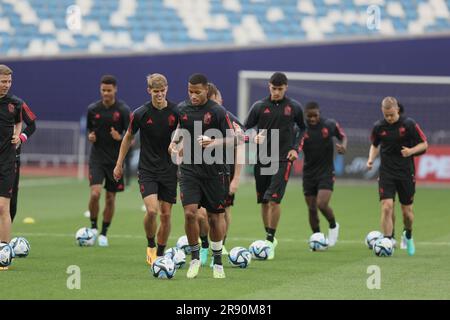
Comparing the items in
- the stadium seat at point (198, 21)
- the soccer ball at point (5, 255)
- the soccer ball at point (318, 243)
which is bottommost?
the soccer ball at point (5, 255)

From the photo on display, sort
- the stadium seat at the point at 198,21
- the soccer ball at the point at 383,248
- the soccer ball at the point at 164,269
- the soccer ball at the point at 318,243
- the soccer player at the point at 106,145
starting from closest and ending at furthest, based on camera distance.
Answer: the soccer ball at the point at 164,269 < the soccer ball at the point at 383,248 < the soccer ball at the point at 318,243 < the soccer player at the point at 106,145 < the stadium seat at the point at 198,21

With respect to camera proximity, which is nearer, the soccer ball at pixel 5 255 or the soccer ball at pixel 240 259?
the soccer ball at pixel 5 255

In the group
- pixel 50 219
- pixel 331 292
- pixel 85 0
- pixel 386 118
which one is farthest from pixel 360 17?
pixel 331 292

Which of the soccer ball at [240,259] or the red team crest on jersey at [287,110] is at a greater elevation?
the red team crest on jersey at [287,110]

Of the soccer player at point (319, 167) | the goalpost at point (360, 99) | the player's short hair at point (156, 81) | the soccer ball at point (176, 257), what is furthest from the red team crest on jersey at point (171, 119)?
the goalpost at point (360, 99)

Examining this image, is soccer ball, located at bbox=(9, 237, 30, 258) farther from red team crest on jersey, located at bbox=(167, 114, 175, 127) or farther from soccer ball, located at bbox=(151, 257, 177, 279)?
soccer ball, located at bbox=(151, 257, 177, 279)

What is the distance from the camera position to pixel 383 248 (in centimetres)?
1407

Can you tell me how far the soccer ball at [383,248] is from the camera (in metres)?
14.1

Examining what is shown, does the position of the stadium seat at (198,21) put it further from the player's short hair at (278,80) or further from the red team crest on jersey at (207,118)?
the red team crest on jersey at (207,118)

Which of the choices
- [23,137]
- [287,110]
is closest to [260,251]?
[287,110]

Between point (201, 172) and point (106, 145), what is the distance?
4.43m

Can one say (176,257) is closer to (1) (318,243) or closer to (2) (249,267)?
(2) (249,267)

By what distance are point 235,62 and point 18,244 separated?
24.5 meters

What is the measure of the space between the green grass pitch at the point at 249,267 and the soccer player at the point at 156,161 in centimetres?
64
